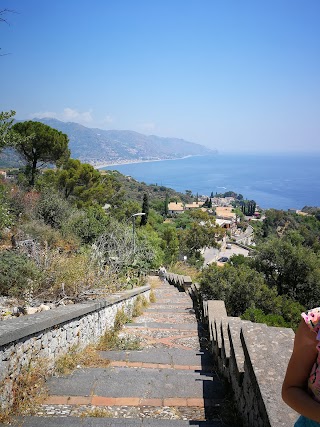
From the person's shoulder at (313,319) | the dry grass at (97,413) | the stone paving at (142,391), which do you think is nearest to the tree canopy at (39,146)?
the stone paving at (142,391)

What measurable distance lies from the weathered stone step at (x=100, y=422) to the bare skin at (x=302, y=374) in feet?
5.60

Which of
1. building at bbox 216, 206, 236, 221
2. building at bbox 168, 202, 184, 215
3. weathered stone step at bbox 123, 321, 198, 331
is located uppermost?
weathered stone step at bbox 123, 321, 198, 331

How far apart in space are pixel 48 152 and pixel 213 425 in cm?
2005

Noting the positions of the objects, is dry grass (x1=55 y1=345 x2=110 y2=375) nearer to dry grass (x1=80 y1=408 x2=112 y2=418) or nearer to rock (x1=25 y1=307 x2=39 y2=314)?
rock (x1=25 y1=307 x2=39 y2=314)

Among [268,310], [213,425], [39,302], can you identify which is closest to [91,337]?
[39,302]

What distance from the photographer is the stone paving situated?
10.0 feet

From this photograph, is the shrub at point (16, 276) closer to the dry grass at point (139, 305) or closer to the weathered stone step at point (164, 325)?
the weathered stone step at point (164, 325)

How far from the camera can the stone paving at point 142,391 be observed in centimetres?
306

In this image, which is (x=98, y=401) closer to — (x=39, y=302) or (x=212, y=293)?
(x=39, y=302)

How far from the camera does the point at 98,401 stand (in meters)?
3.31

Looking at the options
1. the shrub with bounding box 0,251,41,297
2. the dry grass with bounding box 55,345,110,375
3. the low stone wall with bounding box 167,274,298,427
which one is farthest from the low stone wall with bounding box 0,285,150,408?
the low stone wall with bounding box 167,274,298,427

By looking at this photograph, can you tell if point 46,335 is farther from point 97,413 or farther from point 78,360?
point 97,413

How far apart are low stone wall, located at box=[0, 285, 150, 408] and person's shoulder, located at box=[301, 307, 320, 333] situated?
2626 millimetres

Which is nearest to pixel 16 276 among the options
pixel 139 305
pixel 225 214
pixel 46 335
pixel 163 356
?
pixel 46 335
